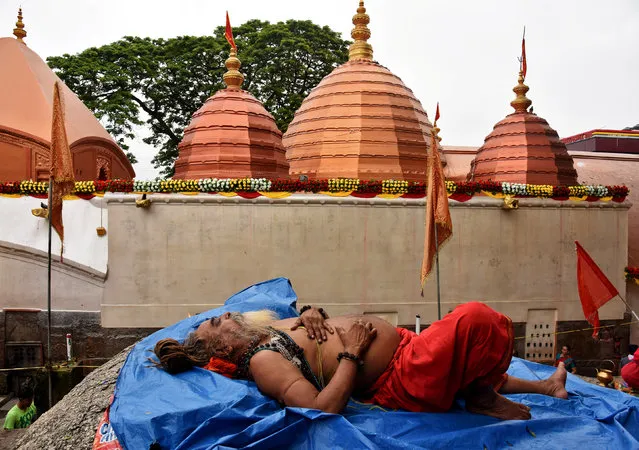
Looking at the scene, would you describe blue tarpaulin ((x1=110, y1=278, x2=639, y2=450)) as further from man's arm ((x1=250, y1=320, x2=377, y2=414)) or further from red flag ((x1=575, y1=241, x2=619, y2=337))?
red flag ((x1=575, y1=241, x2=619, y2=337))

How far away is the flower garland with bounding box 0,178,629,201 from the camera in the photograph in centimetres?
881

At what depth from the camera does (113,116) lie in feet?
62.8

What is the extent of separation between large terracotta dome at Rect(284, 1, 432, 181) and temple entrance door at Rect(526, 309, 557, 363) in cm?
368

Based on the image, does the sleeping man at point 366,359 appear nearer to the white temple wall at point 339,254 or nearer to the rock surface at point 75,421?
the rock surface at point 75,421

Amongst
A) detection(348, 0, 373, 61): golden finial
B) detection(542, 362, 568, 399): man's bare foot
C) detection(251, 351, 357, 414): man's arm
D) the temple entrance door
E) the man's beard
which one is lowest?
the temple entrance door

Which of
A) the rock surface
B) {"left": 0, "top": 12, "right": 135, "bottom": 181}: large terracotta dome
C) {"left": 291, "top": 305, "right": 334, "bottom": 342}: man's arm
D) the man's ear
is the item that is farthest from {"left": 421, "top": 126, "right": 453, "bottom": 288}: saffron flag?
{"left": 0, "top": 12, "right": 135, "bottom": 181}: large terracotta dome

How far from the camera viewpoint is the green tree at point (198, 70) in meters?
20.0

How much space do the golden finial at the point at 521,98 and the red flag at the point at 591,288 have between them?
6721mm

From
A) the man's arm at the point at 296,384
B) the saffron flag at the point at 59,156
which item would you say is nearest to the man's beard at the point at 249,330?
the man's arm at the point at 296,384

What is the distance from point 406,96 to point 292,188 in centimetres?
469

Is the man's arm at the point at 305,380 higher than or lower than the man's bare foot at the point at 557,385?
higher

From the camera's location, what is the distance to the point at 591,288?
6.87 m

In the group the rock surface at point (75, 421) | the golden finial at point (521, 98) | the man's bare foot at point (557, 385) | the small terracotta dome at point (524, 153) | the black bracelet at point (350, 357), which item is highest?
the golden finial at point (521, 98)

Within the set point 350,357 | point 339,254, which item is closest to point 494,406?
point 350,357
